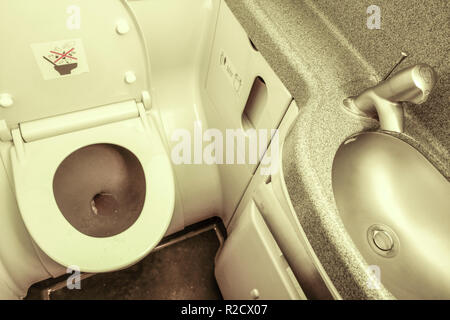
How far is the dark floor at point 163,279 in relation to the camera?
3.99ft

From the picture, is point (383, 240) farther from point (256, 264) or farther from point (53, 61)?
point (53, 61)

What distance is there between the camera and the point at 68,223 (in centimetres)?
87

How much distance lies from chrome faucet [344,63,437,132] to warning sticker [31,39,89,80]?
0.69 m

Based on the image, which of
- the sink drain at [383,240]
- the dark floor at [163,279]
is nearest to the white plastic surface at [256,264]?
the sink drain at [383,240]

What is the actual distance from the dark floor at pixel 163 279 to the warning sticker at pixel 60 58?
793mm

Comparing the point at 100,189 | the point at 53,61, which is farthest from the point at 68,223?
the point at 53,61

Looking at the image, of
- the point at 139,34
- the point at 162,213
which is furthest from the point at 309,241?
the point at 139,34

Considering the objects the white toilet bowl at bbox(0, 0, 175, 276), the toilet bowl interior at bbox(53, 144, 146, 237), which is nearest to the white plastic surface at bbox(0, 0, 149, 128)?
the white toilet bowl at bbox(0, 0, 175, 276)

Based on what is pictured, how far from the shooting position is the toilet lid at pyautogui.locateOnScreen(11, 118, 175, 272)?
2.75 feet

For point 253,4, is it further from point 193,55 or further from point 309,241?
point 309,241

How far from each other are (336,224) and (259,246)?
305mm

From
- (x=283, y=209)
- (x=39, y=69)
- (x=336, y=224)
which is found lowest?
(x=283, y=209)

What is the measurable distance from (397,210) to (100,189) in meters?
0.91

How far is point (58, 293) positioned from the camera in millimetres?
1200
